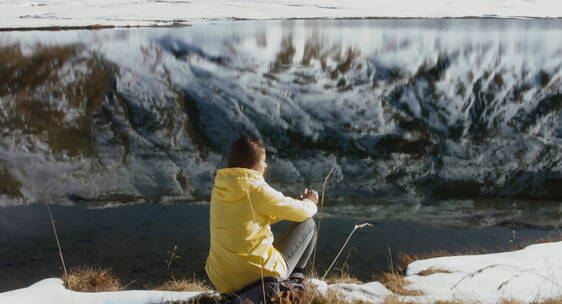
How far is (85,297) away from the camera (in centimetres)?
511

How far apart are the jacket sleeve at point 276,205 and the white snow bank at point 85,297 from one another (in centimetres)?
144

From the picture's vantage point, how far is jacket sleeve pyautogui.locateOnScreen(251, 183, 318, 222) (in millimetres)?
3688

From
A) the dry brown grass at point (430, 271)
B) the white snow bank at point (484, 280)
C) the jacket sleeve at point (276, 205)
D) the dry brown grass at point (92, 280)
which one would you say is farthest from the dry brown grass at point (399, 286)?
the dry brown grass at point (92, 280)

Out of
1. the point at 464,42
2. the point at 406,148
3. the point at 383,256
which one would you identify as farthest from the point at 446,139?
the point at 464,42

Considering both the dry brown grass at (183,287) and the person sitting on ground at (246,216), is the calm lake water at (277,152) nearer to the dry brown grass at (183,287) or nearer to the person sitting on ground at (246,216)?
the dry brown grass at (183,287)

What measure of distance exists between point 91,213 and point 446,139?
10264 mm

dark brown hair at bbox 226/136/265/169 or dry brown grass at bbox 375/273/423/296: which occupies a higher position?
dark brown hair at bbox 226/136/265/169

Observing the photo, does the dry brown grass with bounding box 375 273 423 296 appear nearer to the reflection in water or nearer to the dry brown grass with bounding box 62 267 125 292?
the dry brown grass with bounding box 62 267 125 292

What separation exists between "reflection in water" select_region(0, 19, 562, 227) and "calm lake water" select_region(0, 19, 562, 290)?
0.22ft

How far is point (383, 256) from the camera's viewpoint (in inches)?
294

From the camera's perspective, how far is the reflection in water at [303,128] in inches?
416

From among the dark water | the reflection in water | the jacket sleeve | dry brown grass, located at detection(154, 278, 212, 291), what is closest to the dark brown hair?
the jacket sleeve

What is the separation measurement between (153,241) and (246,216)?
14.8ft

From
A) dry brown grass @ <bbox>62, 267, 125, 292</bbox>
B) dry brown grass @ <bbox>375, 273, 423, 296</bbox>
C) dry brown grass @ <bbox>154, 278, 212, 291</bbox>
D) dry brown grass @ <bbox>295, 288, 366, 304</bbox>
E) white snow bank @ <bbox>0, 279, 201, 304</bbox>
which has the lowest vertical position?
dry brown grass @ <bbox>62, 267, 125, 292</bbox>
